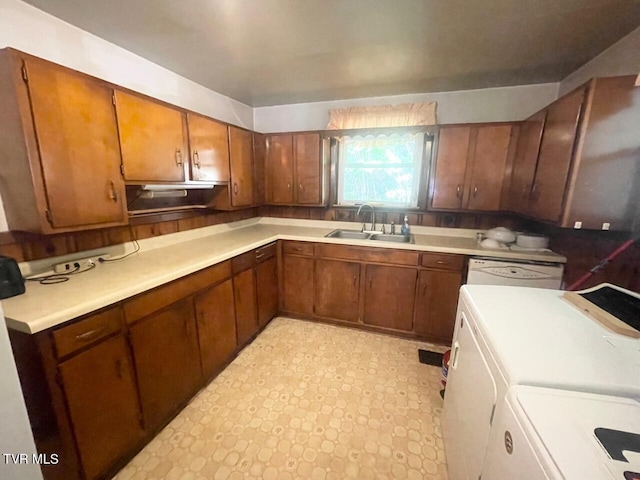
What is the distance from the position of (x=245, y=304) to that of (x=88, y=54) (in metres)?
2.13

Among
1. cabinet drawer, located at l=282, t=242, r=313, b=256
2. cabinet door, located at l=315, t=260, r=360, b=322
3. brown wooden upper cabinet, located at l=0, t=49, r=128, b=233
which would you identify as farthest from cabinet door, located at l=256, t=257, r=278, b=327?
brown wooden upper cabinet, located at l=0, t=49, r=128, b=233

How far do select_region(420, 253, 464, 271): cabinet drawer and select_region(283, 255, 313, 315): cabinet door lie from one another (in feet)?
3.81

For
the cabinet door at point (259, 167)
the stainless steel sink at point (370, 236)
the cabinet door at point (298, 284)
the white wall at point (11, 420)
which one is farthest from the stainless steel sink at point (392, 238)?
the white wall at point (11, 420)

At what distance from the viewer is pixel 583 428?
A: 0.64 meters

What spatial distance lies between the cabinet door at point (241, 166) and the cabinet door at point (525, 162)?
2.59 meters

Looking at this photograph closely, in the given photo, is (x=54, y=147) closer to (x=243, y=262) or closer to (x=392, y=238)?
(x=243, y=262)

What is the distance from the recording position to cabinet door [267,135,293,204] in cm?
300

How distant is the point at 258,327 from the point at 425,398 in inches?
62.6

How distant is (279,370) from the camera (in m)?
2.16

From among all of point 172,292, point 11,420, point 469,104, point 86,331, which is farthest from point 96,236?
point 469,104

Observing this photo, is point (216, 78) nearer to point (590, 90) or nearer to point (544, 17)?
point (544, 17)

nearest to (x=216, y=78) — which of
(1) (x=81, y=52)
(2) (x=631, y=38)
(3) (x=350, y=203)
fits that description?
(1) (x=81, y=52)

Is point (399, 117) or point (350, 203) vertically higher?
point (399, 117)

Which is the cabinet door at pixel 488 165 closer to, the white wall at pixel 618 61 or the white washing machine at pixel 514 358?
the white wall at pixel 618 61
